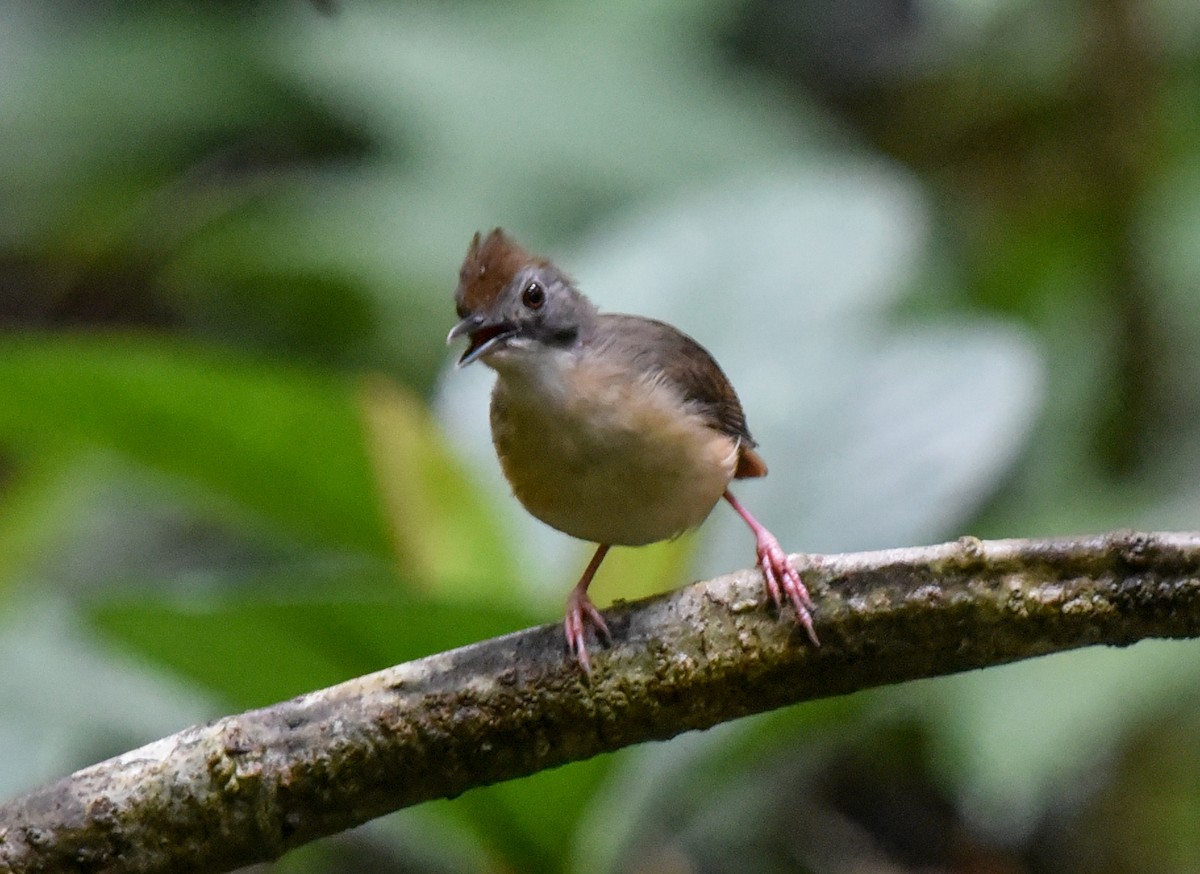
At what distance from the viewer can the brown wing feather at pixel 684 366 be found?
10.3 feet

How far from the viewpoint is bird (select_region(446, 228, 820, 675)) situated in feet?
9.45

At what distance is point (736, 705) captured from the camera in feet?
8.15

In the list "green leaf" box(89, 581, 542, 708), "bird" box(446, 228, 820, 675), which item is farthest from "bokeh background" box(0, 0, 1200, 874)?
"bird" box(446, 228, 820, 675)

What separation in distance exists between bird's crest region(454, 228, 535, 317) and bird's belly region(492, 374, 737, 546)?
0.22 m

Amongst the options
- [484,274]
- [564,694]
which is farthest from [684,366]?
[564,694]

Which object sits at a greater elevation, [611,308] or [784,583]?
[611,308]

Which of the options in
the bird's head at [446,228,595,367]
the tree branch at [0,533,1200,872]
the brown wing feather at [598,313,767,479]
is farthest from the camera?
the brown wing feather at [598,313,767,479]

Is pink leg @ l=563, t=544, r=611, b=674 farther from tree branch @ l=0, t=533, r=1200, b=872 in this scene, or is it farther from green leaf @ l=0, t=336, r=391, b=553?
green leaf @ l=0, t=336, r=391, b=553

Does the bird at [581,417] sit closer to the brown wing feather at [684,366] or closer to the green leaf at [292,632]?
the brown wing feather at [684,366]

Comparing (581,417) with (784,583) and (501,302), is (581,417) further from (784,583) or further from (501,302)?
(784,583)

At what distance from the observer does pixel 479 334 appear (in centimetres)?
299

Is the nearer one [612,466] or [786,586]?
[786,586]

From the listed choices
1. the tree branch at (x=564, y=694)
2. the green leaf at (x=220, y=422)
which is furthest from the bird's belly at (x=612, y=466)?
the green leaf at (x=220, y=422)

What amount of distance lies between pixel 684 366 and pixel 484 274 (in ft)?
1.65
